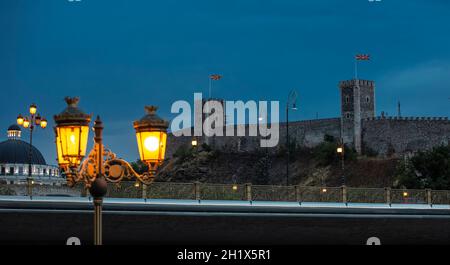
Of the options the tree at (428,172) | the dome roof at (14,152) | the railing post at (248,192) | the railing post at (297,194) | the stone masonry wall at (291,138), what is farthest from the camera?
the dome roof at (14,152)

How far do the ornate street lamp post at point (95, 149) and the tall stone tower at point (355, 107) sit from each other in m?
83.2

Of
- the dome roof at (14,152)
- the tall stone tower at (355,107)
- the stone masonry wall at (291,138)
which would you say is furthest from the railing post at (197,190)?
the dome roof at (14,152)

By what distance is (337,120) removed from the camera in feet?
326

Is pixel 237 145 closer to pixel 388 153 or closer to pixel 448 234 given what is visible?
pixel 388 153

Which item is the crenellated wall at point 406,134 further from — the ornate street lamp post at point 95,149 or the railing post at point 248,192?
the ornate street lamp post at point 95,149

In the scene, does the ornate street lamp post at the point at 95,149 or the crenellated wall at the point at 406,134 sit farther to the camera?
the crenellated wall at the point at 406,134

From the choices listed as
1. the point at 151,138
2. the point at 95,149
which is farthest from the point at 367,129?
the point at 95,149

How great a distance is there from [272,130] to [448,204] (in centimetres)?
5707

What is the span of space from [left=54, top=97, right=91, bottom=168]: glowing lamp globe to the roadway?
25.5m

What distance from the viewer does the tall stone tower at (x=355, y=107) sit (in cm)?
9725

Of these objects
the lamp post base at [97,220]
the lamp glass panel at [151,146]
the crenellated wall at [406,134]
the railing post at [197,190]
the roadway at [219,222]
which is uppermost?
the crenellated wall at [406,134]

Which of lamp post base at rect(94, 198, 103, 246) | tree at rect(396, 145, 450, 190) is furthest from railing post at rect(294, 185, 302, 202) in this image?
tree at rect(396, 145, 450, 190)

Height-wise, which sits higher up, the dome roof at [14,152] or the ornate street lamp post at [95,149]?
the dome roof at [14,152]
